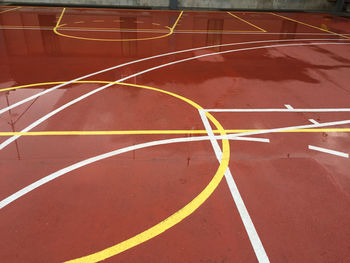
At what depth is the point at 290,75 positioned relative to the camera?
9.04 meters

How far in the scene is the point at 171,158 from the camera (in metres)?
4.72

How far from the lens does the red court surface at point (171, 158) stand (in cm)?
327

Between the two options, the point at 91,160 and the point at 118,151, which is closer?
the point at 91,160

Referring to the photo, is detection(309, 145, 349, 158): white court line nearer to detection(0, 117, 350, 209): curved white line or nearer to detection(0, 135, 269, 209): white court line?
detection(0, 117, 350, 209): curved white line

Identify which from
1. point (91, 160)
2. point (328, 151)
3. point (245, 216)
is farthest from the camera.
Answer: point (328, 151)

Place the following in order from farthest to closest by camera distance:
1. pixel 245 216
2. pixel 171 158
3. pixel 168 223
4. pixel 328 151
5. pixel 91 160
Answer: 1. pixel 328 151
2. pixel 171 158
3. pixel 91 160
4. pixel 245 216
5. pixel 168 223

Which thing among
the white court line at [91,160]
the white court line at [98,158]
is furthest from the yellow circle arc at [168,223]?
the white court line at [98,158]

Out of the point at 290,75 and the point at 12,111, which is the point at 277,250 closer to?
the point at 12,111

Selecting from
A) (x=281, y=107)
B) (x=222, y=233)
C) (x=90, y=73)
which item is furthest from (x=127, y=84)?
(x=222, y=233)

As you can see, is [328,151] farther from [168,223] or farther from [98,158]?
[98,158]

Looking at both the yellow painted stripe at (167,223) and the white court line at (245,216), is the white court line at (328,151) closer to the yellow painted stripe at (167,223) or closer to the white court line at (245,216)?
the yellow painted stripe at (167,223)

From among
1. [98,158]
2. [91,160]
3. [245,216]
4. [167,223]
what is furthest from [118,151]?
[245,216]

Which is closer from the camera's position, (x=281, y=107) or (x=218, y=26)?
(x=281, y=107)

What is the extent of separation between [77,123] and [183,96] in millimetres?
2876
